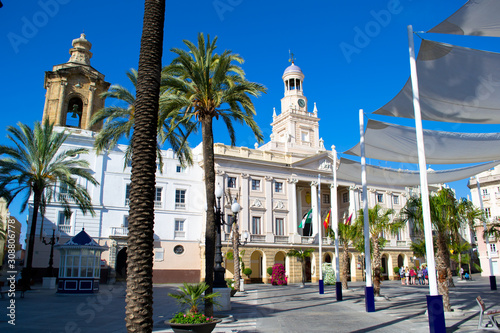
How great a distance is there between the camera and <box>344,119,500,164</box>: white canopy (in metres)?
15.0

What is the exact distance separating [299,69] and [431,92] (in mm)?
43161

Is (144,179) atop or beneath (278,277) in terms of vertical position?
atop

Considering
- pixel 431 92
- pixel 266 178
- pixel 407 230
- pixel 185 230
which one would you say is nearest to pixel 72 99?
pixel 185 230

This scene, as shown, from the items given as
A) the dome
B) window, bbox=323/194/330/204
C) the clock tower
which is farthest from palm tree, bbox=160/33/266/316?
the dome

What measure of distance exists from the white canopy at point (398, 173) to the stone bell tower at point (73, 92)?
27.9 meters

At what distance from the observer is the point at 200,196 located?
42.8m

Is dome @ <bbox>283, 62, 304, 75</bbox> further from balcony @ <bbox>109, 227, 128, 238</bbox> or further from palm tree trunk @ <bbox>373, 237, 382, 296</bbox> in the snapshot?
palm tree trunk @ <bbox>373, 237, 382, 296</bbox>

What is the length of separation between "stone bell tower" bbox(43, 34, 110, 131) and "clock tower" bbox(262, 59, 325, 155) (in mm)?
20133

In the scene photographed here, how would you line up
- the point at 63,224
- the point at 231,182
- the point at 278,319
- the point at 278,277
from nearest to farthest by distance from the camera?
1. the point at 278,319
2. the point at 63,224
3. the point at 278,277
4. the point at 231,182

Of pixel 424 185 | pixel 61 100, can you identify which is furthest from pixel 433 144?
pixel 61 100

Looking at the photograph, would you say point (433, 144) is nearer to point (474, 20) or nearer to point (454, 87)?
point (454, 87)

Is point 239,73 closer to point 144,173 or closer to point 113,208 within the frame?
point 144,173

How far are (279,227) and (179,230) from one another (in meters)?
11.0

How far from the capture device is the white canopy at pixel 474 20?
29.3 ft
